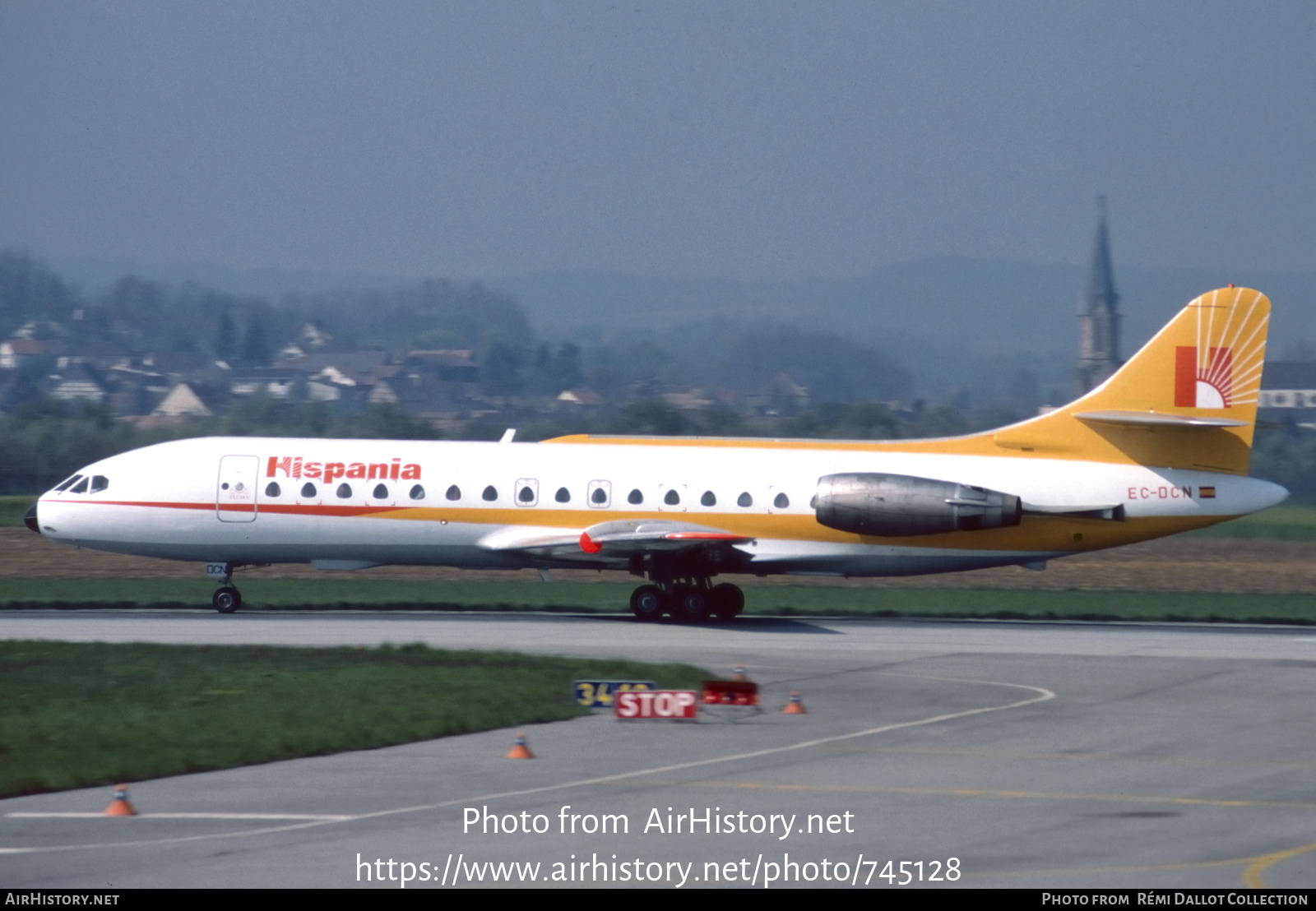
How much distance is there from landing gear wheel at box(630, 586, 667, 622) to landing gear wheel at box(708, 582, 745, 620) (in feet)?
3.43

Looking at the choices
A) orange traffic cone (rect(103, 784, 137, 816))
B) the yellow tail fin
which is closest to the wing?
the yellow tail fin

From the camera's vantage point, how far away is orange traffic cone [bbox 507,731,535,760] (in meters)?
16.9

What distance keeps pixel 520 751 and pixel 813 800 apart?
3745 mm

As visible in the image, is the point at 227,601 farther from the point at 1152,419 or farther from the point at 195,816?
the point at 1152,419

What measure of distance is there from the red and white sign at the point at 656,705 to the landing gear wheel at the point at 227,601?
15419mm

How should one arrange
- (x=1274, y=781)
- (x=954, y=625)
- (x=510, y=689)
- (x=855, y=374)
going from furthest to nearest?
(x=855, y=374), (x=954, y=625), (x=510, y=689), (x=1274, y=781)

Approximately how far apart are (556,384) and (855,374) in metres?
25.1

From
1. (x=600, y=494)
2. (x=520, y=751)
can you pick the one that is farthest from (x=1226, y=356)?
(x=520, y=751)

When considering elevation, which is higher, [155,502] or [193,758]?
[155,502]

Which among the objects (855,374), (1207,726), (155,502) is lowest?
(1207,726)

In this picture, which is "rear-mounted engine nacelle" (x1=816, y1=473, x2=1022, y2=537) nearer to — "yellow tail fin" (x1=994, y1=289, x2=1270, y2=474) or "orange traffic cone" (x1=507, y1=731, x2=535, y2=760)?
"yellow tail fin" (x1=994, y1=289, x2=1270, y2=474)

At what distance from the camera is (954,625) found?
104 ft

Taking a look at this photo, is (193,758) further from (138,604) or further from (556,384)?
(556,384)

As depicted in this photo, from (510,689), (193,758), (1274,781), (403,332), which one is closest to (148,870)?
(193,758)
